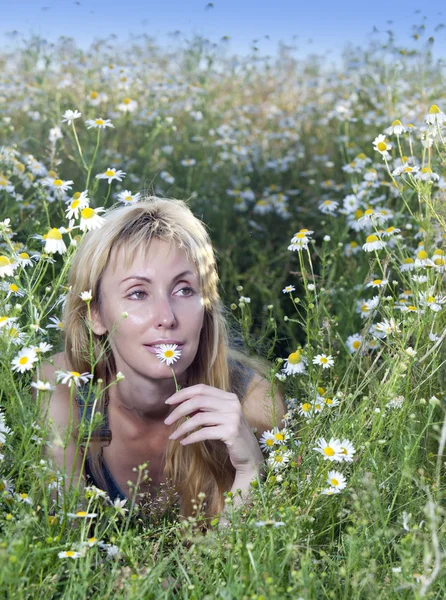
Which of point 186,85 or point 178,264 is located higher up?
point 186,85

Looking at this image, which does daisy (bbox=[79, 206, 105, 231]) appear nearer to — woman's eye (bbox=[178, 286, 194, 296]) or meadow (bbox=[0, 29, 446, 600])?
meadow (bbox=[0, 29, 446, 600])

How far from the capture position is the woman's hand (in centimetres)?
237

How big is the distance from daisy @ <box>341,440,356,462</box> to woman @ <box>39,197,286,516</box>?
0.85 ft

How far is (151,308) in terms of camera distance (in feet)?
8.34

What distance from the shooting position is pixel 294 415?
2764 millimetres

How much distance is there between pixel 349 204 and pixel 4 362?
251cm

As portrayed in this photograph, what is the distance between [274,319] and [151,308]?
2.25ft

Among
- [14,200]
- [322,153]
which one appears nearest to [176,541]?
[14,200]

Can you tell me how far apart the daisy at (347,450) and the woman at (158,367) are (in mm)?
259

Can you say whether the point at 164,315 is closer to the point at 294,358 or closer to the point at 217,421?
the point at 217,421

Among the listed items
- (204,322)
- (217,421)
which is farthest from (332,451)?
(204,322)

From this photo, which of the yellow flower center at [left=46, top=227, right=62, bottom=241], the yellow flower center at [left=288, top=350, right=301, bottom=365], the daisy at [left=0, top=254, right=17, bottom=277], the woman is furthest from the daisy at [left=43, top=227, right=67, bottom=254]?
the yellow flower center at [left=288, top=350, right=301, bottom=365]

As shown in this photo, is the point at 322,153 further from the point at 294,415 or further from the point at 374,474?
the point at 374,474

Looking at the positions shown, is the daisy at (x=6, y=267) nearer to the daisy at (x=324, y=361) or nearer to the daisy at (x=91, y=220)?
the daisy at (x=91, y=220)
